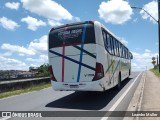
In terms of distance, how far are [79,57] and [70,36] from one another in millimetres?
1052

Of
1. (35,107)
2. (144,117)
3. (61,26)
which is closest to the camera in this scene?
(144,117)

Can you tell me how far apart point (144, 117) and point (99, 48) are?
459 centimetres

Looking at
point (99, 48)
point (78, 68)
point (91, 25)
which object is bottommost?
point (78, 68)

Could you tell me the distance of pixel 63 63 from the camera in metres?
13.5

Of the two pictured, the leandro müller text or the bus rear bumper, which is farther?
the bus rear bumper

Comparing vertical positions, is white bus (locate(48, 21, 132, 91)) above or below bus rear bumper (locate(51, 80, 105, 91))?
above

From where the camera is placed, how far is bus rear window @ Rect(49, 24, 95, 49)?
1296cm

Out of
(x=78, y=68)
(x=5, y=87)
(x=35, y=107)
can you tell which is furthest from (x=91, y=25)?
(x=5, y=87)

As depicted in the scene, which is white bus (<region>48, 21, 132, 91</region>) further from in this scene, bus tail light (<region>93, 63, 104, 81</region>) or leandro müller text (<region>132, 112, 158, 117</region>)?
leandro müller text (<region>132, 112, 158, 117</region>)

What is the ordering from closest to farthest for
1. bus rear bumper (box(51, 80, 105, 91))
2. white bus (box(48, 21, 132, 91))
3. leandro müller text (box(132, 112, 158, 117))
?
leandro müller text (box(132, 112, 158, 117)), bus rear bumper (box(51, 80, 105, 91)), white bus (box(48, 21, 132, 91))

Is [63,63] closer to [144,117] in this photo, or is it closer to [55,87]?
[55,87]

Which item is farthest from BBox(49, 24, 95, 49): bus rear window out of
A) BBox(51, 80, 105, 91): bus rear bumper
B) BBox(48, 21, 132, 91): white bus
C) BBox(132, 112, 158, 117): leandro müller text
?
BBox(132, 112, 158, 117): leandro müller text

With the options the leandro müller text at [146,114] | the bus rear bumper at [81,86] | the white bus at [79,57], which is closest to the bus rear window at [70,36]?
the white bus at [79,57]

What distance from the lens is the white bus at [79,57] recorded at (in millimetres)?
12844
